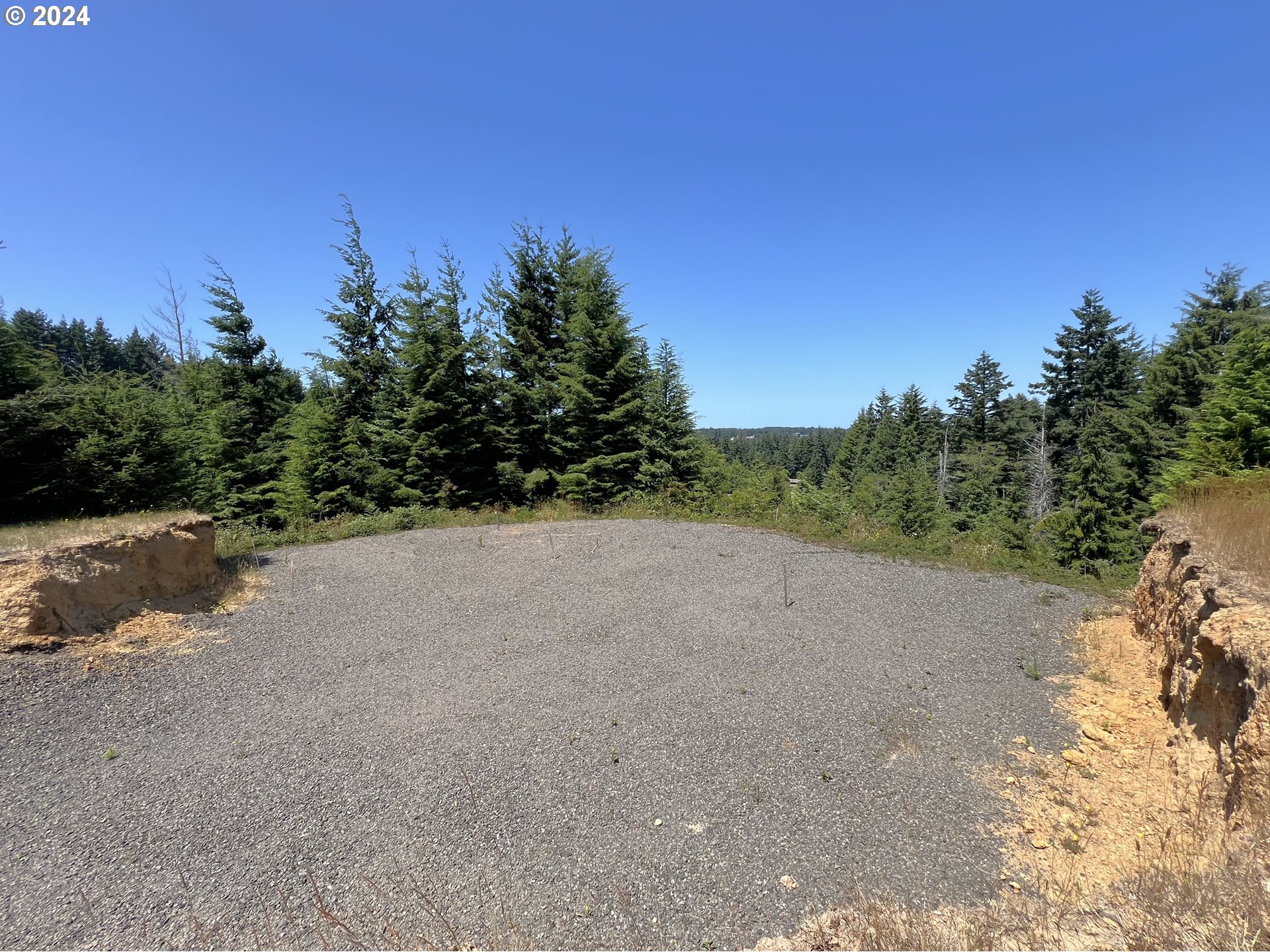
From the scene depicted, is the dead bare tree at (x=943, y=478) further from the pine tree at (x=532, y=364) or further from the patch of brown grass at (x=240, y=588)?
the patch of brown grass at (x=240, y=588)

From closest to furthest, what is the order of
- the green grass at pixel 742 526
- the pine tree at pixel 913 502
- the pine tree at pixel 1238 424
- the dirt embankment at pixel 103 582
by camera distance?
the dirt embankment at pixel 103 582 < the green grass at pixel 742 526 < the pine tree at pixel 1238 424 < the pine tree at pixel 913 502

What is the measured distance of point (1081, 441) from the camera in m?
17.2

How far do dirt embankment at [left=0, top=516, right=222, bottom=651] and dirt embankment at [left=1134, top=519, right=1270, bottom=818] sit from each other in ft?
32.4

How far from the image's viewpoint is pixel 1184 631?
444 centimetres

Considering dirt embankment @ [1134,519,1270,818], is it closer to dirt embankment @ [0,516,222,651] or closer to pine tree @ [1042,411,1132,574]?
dirt embankment @ [0,516,222,651]

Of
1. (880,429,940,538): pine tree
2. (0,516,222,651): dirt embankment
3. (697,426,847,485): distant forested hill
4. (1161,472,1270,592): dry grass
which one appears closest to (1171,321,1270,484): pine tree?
(1161,472,1270,592): dry grass

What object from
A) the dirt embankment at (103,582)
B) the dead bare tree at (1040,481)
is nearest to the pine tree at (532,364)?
the dirt embankment at (103,582)

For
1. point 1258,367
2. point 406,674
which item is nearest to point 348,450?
point 406,674

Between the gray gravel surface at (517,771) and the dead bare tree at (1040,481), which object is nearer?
the gray gravel surface at (517,771)

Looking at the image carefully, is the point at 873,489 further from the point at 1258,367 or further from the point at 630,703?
the point at 630,703

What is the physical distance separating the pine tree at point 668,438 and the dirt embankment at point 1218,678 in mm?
11969

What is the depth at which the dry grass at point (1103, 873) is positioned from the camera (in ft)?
6.92

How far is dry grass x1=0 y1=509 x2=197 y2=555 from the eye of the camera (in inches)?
239

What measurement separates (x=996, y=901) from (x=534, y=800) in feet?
8.83
